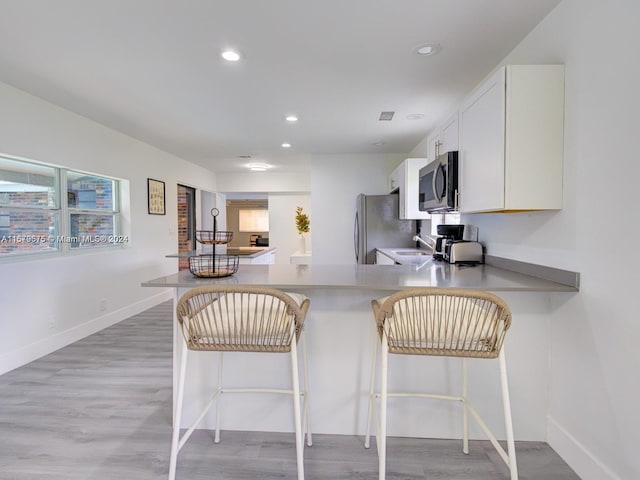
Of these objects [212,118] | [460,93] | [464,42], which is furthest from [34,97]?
[460,93]

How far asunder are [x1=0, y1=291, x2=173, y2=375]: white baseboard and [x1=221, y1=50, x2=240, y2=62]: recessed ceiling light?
2.94m

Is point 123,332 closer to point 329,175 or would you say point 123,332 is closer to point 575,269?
point 329,175

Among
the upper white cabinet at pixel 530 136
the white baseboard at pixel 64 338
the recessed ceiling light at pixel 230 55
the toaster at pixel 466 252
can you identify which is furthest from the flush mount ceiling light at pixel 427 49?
the white baseboard at pixel 64 338

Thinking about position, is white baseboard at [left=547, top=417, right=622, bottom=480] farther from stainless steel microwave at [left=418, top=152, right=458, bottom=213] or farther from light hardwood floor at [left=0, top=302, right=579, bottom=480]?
stainless steel microwave at [left=418, top=152, right=458, bottom=213]

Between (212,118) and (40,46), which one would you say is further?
(212,118)

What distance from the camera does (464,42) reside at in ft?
6.76

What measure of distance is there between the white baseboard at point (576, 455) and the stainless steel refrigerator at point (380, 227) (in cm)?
296

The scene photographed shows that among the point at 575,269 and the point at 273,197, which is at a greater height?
the point at 273,197

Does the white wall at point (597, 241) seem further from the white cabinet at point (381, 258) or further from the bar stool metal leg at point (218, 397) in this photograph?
the white cabinet at point (381, 258)

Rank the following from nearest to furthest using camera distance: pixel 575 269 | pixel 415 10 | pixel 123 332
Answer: pixel 575 269 < pixel 415 10 < pixel 123 332

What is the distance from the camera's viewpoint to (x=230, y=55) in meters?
2.19

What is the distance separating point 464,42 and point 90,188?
13.1 feet

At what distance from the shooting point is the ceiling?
1760mm

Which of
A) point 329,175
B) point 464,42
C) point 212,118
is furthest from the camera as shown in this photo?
point 329,175
